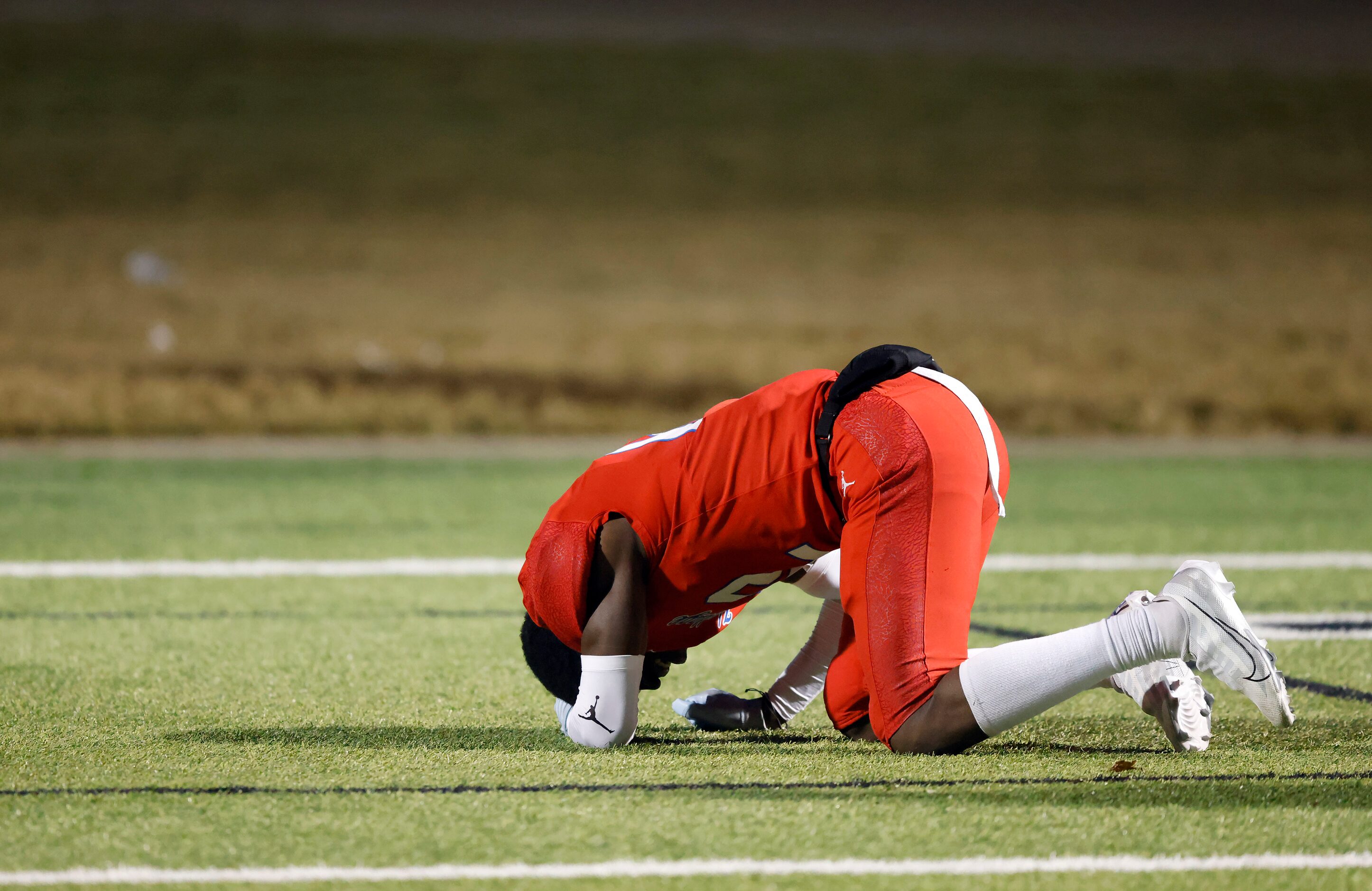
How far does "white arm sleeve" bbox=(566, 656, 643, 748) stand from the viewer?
7.44 ft

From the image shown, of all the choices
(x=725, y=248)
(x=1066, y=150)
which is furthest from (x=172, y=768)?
(x=1066, y=150)

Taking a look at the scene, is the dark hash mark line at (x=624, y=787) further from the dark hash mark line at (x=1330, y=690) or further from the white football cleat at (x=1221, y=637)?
the dark hash mark line at (x=1330, y=690)

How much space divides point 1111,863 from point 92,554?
3.43 metres

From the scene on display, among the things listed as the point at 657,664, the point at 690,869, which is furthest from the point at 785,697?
the point at 690,869

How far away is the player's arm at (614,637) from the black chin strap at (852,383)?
325mm

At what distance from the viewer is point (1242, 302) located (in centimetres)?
837

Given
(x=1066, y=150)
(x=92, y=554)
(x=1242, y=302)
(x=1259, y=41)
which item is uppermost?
(x=1259, y=41)

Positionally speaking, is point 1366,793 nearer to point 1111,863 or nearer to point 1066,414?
point 1111,863

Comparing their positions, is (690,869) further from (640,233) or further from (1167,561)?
(640,233)

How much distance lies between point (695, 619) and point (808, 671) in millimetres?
256

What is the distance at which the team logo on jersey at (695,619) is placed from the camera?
2.38m

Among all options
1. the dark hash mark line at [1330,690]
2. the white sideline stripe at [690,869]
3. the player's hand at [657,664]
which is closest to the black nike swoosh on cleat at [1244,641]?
the white sideline stripe at [690,869]

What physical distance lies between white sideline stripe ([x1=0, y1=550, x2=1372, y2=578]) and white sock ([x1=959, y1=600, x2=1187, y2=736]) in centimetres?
207

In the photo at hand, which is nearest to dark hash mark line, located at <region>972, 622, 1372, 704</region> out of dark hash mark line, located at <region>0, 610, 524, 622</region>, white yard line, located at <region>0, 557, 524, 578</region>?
dark hash mark line, located at <region>0, 610, 524, 622</region>
